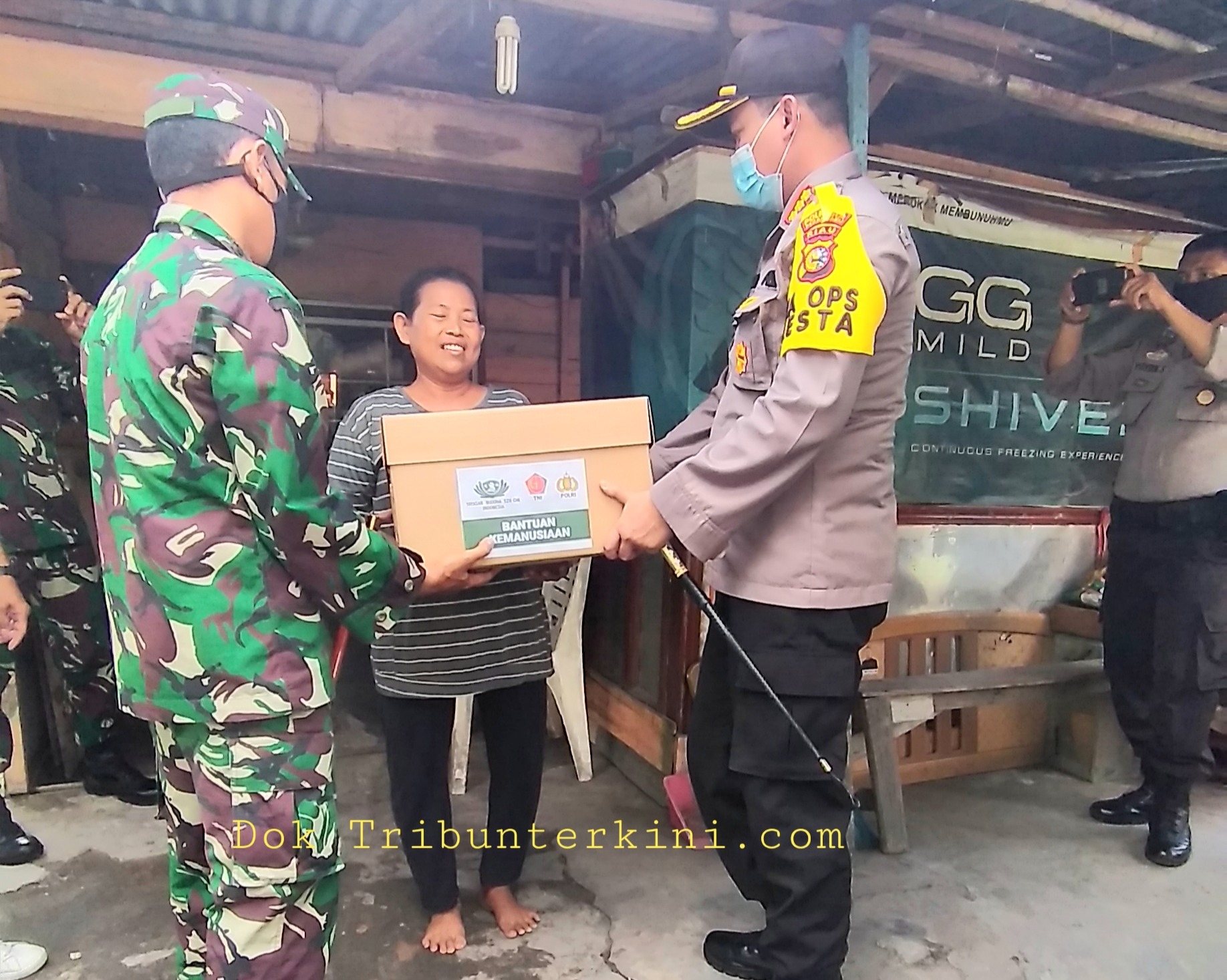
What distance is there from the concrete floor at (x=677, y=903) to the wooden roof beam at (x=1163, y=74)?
206 centimetres

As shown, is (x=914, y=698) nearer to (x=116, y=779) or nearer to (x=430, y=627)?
(x=430, y=627)

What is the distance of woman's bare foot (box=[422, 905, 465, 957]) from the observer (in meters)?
1.90

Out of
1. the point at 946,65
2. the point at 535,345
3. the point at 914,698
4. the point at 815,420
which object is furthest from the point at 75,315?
the point at 914,698

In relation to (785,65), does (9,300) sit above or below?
below

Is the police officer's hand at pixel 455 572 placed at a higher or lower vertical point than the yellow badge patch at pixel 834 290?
lower

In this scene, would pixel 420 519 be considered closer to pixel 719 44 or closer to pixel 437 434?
pixel 437 434

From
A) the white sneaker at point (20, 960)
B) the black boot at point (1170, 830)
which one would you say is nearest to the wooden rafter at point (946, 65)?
the black boot at point (1170, 830)

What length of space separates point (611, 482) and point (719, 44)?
4.30 feet

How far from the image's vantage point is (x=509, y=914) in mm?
1984

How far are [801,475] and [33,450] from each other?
7.17ft

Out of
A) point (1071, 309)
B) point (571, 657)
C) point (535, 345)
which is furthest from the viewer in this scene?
point (535, 345)

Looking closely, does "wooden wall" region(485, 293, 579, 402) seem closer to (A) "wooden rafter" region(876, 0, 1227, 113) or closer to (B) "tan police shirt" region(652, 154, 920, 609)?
(A) "wooden rafter" region(876, 0, 1227, 113)

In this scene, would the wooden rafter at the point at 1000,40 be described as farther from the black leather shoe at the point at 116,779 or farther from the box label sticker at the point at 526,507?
the black leather shoe at the point at 116,779

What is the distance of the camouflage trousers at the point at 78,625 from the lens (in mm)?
2539
